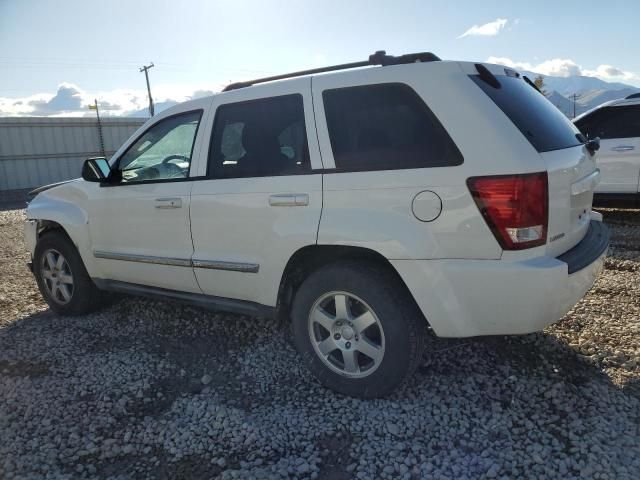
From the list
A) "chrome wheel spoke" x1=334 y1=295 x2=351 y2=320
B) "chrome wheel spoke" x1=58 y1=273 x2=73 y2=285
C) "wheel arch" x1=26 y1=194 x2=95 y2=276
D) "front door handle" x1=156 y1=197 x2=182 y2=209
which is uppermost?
"front door handle" x1=156 y1=197 x2=182 y2=209

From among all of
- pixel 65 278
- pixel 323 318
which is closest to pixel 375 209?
pixel 323 318

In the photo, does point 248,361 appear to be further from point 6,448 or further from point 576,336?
point 576,336

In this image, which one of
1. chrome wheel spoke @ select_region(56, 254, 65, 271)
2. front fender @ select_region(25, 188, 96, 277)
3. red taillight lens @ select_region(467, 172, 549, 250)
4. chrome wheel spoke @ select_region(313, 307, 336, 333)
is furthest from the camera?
chrome wheel spoke @ select_region(56, 254, 65, 271)

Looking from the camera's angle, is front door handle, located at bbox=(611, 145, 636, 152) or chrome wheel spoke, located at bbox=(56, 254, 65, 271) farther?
front door handle, located at bbox=(611, 145, 636, 152)

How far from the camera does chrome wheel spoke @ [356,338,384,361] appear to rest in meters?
2.87

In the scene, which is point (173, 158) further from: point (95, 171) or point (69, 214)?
point (69, 214)

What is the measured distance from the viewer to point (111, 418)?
2.95 meters

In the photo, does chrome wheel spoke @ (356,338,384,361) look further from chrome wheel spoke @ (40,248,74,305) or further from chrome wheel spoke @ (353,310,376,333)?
chrome wheel spoke @ (40,248,74,305)

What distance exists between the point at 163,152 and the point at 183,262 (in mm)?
919

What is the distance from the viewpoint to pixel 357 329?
2.91 meters

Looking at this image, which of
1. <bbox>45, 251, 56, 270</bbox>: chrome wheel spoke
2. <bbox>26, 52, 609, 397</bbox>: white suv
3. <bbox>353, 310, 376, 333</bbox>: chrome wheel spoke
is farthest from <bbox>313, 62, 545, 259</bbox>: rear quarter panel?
<bbox>45, 251, 56, 270</bbox>: chrome wheel spoke

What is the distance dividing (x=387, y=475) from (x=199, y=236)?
2.00m

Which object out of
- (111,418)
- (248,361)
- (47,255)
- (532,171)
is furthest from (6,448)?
(532,171)

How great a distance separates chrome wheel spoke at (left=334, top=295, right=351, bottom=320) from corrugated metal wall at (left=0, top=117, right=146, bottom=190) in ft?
66.0
